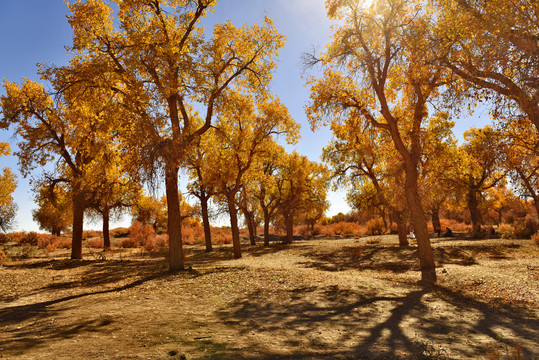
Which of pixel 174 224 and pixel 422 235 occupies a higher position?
pixel 174 224

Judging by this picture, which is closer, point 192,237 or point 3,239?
point 3,239

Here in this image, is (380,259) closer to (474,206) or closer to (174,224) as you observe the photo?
(174,224)

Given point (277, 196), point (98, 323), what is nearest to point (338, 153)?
point (277, 196)

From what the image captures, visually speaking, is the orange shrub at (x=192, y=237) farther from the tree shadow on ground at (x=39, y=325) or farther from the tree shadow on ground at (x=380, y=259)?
the tree shadow on ground at (x=39, y=325)

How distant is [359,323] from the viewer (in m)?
6.55

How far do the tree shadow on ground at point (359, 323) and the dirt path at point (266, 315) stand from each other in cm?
2

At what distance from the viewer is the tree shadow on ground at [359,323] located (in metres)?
5.11

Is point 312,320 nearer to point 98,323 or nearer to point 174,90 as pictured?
point 98,323

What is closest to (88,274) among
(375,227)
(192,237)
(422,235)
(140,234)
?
(422,235)

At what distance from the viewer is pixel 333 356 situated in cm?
474

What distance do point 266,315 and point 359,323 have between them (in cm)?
195

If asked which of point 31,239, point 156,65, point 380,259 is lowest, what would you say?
point 380,259

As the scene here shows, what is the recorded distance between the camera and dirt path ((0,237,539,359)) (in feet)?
16.3

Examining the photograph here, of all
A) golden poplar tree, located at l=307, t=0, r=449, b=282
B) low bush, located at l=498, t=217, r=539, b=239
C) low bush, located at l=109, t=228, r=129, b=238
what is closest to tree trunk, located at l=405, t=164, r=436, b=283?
golden poplar tree, located at l=307, t=0, r=449, b=282
